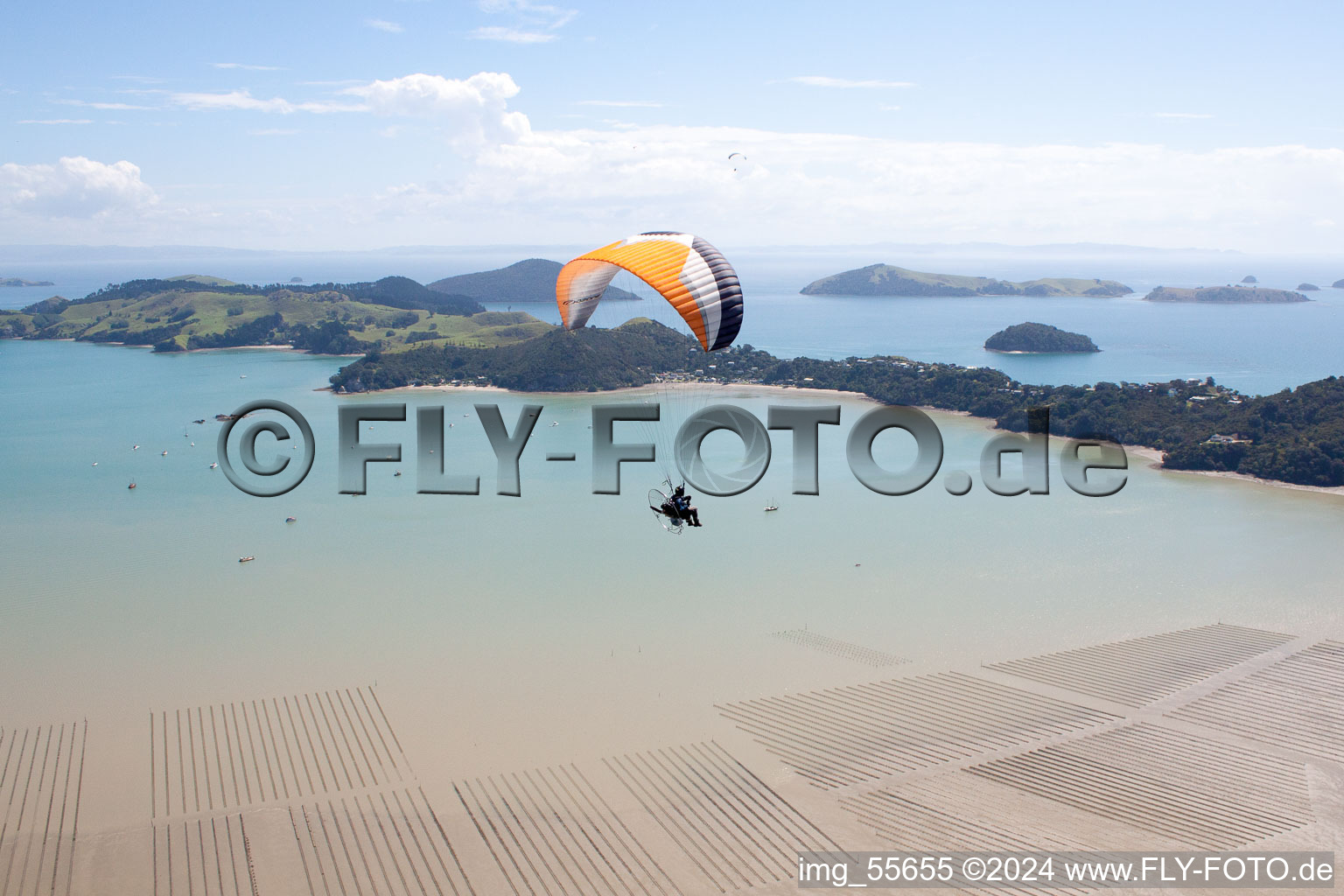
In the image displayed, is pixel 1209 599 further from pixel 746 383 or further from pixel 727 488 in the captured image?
pixel 746 383

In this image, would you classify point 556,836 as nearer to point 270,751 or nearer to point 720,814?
point 720,814

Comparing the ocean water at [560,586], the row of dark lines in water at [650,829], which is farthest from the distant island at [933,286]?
the row of dark lines in water at [650,829]

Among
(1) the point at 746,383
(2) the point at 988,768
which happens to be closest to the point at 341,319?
(1) the point at 746,383

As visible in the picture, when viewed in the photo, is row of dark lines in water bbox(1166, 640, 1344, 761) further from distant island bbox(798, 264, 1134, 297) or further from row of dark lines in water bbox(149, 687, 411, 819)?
distant island bbox(798, 264, 1134, 297)

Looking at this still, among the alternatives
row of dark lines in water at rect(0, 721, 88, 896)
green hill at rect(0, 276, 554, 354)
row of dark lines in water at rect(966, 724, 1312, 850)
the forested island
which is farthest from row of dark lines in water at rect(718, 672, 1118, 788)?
green hill at rect(0, 276, 554, 354)

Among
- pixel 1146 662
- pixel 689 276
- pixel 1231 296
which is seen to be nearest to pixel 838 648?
pixel 1146 662

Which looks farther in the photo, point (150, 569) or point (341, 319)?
point (341, 319)
